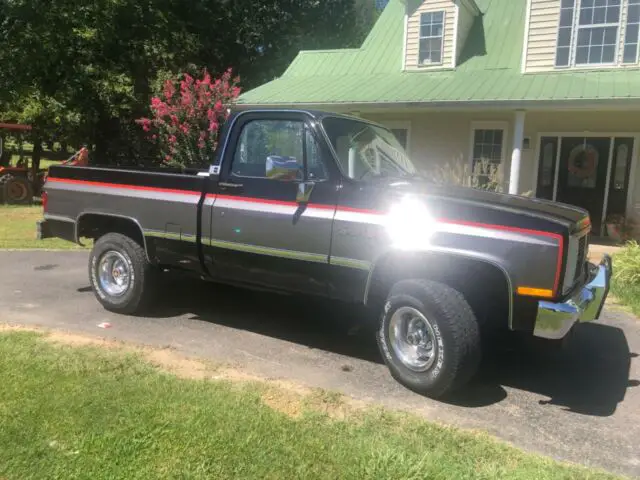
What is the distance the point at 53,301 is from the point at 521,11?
12.9m

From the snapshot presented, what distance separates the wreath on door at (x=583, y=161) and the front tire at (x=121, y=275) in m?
10.2

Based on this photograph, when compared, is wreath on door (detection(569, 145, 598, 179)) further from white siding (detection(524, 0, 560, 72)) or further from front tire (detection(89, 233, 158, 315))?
front tire (detection(89, 233, 158, 315))

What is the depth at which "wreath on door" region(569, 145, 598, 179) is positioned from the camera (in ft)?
39.7

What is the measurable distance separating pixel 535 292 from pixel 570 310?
0.23 m

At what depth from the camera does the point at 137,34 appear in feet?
72.0

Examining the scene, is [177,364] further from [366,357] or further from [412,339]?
[412,339]

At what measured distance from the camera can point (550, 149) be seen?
12586 millimetres

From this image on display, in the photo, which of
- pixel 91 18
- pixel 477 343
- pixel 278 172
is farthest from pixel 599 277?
pixel 91 18

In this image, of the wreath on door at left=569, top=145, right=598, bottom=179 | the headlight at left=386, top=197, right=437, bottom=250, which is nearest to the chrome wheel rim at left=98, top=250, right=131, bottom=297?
the headlight at left=386, top=197, right=437, bottom=250

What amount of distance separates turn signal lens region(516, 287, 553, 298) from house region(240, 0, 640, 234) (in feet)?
26.1

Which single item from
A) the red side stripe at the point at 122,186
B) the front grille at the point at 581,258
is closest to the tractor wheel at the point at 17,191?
the red side stripe at the point at 122,186

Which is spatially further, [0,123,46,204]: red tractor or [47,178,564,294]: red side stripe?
[0,123,46,204]: red tractor

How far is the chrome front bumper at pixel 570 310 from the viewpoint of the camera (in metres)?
3.45

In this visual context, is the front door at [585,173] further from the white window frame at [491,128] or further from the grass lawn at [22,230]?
the grass lawn at [22,230]
